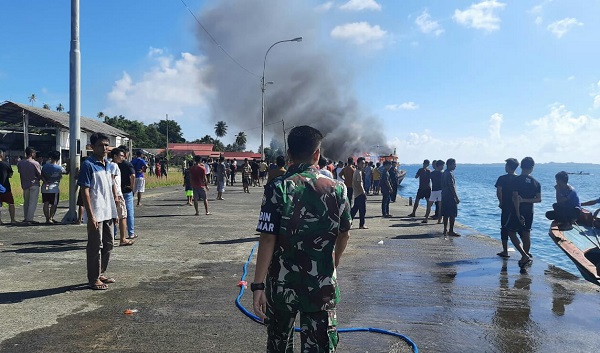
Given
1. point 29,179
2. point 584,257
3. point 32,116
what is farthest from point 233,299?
point 32,116

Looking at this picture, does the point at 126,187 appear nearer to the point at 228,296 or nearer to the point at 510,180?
the point at 228,296

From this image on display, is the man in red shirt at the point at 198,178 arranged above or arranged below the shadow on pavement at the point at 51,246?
above

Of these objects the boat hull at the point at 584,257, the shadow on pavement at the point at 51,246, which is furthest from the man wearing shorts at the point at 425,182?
the shadow on pavement at the point at 51,246

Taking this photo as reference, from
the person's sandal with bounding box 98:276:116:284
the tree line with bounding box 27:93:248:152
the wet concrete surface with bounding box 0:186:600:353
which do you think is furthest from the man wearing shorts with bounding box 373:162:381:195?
the tree line with bounding box 27:93:248:152

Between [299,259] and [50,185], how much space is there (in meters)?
9.87

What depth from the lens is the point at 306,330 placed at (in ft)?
7.97

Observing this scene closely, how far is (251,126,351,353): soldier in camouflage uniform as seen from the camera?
2.37 m

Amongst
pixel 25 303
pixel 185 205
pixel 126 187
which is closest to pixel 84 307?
pixel 25 303

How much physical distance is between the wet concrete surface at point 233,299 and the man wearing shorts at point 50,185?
1492 millimetres

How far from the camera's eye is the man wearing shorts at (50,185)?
33.4ft

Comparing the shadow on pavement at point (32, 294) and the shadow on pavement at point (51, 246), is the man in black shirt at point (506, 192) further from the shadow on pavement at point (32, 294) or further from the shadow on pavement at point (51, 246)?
the shadow on pavement at point (51, 246)

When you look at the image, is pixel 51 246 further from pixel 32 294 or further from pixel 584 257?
pixel 584 257

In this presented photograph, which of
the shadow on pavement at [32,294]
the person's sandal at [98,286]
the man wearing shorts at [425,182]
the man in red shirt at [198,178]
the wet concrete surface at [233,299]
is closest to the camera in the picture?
the wet concrete surface at [233,299]

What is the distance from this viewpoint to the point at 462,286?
19.7ft
